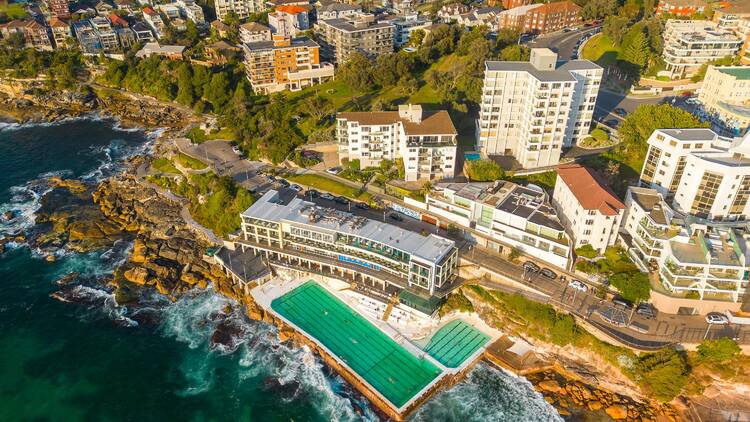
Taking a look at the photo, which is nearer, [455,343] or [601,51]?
[455,343]

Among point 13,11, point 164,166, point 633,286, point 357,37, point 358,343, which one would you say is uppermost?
point 357,37

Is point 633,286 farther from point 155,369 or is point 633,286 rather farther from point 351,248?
point 155,369

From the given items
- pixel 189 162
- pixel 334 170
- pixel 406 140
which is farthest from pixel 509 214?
pixel 189 162

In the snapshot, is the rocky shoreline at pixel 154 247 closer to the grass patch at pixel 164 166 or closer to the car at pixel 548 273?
the grass patch at pixel 164 166

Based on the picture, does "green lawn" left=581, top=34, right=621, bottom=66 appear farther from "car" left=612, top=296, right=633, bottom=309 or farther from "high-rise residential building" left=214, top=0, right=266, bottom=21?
"high-rise residential building" left=214, top=0, right=266, bottom=21

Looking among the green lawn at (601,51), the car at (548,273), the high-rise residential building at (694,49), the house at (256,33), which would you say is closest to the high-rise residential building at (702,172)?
the car at (548,273)

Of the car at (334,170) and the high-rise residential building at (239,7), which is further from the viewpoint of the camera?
the high-rise residential building at (239,7)
